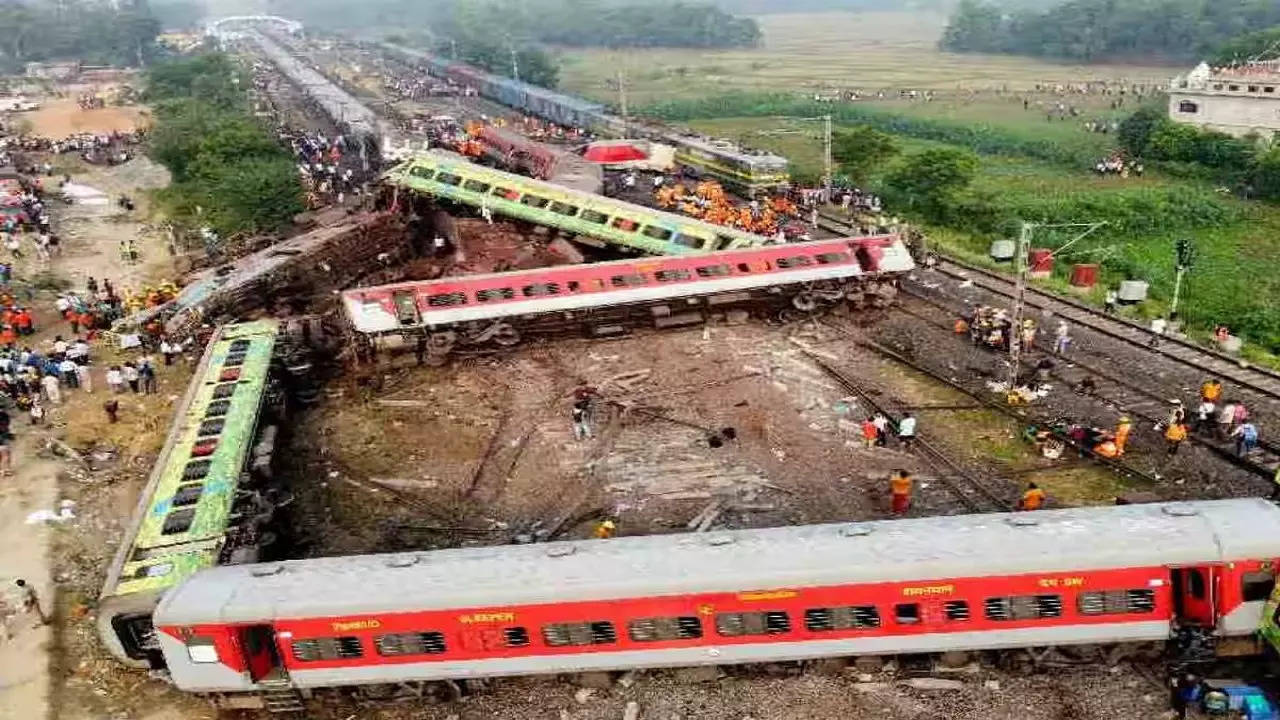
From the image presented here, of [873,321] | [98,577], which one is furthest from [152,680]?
[873,321]

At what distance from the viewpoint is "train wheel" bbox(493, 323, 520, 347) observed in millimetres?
31359

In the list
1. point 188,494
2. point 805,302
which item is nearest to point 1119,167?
point 805,302

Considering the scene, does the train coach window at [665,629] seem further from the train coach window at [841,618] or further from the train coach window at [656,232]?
the train coach window at [656,232]

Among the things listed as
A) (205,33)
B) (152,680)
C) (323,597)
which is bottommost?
(152,680)

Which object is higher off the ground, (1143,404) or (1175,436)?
(1175,436)

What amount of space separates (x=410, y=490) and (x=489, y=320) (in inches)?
351

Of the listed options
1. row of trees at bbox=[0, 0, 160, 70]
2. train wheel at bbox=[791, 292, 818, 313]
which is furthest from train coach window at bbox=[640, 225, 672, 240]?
row of trees at bbox=[0, 0, 160, 70]

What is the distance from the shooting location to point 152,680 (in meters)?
17.4

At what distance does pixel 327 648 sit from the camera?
15766mm

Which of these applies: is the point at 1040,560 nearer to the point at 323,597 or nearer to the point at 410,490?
the point at 323,597

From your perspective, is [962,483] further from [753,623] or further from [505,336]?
[505,336]

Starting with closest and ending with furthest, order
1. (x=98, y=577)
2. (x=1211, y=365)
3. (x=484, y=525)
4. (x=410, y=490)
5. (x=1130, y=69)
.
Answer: (x=98, y=577) → (x=484, y=525) → (x=410, y=490) → (x=1211, y=365) → (x=1130, y=69)

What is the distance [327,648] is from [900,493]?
38.2ft

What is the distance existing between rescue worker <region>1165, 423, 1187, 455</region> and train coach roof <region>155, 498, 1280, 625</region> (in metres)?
7.35
